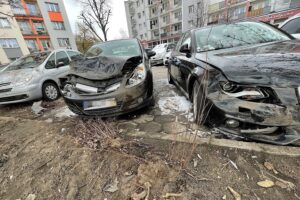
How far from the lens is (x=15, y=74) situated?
4164 mm

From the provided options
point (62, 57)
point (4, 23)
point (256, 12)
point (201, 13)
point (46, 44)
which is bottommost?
point (62, 57)

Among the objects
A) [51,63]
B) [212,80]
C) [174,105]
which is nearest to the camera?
[212,80]

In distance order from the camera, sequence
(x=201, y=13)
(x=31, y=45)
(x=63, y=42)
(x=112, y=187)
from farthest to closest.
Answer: (x=63, y=42), (x=31, y=45), (x=201, y=13), (x=112, y=187)

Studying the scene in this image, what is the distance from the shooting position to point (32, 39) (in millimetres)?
24375

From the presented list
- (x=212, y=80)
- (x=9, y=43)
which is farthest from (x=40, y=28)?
(x=212, y=80)

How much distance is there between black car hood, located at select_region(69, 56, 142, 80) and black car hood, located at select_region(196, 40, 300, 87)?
4.57 feet

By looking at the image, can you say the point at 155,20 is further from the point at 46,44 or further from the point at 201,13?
the point at 46,44

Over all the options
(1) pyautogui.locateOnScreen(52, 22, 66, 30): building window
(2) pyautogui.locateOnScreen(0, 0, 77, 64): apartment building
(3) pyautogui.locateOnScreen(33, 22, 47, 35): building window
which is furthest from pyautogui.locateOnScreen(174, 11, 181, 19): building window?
(3) pyautogui.locateOnScreen(33, 22, 47, 35): building window

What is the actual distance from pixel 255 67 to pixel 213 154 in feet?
3.29

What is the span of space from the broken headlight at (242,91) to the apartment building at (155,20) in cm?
3241

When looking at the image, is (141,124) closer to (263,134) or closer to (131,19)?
(263,134)

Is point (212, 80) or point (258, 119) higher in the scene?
point (212, 80)

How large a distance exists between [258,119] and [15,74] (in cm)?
537

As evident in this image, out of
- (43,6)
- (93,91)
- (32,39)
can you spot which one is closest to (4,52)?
(32,39)
